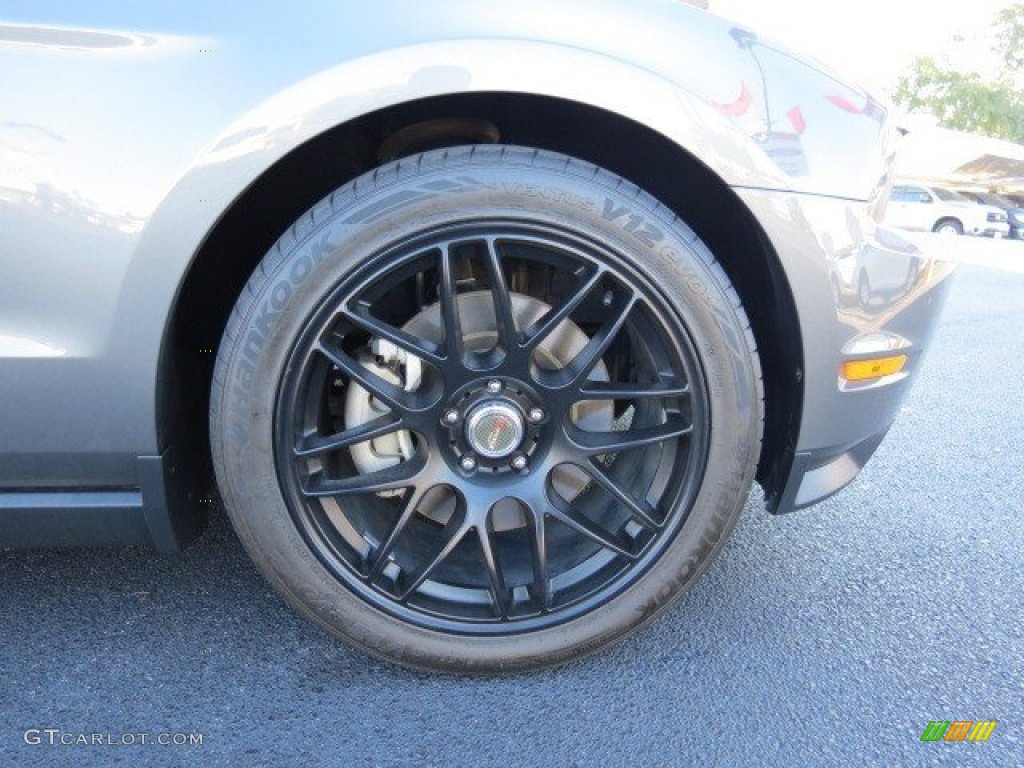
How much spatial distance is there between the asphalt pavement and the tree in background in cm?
3693

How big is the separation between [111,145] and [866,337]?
138cm

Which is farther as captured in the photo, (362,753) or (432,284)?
(432,284)

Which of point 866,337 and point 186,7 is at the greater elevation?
point 186,7

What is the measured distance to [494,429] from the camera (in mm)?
1356

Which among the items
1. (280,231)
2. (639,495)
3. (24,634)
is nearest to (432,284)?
(280,231)

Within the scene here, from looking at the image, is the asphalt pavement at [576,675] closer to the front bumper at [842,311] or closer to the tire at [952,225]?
the front bumper at [842,311]

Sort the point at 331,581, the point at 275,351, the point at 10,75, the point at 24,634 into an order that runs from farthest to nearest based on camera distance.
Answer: the point at 24,634
the point at 331,581
the point at 275,351
the point at 10,75

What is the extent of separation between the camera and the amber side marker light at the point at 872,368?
1.41 metres

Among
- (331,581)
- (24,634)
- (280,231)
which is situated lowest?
(24,634)

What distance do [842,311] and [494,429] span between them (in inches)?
27.1

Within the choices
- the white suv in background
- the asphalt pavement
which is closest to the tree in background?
the white suv in background

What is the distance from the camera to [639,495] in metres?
1.51

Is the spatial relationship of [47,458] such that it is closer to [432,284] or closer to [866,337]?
[432,284]

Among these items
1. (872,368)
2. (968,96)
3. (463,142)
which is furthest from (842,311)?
(968,96)
